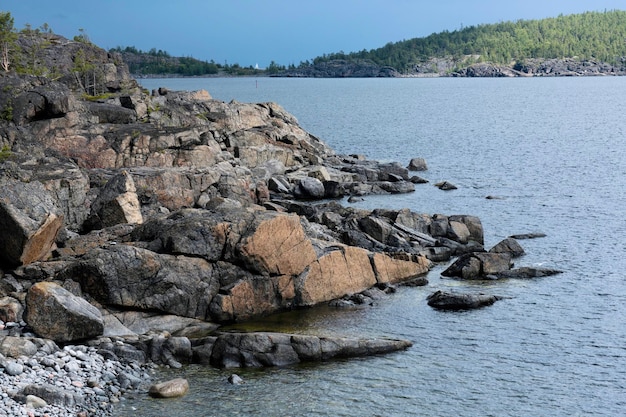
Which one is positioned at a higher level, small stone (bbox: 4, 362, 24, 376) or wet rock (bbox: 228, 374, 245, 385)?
small stone (bbox: 4, 362, 24, 376)

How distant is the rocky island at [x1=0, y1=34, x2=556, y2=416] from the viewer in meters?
33.5

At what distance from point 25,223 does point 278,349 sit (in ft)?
44.4

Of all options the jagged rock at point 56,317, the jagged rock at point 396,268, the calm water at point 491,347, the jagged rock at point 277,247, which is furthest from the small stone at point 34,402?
the jagged rock at point 396,268

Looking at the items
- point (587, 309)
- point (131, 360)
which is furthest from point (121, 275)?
point (587, 309)

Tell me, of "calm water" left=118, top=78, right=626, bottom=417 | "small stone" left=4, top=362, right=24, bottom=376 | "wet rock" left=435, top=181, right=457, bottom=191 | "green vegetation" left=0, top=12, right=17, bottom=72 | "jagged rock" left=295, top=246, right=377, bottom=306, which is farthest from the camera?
"green vegetation" left=0, top=12, right=17, bottom=72

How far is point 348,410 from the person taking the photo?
30562mm

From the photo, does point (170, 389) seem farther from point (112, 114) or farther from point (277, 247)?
point (112, 114)

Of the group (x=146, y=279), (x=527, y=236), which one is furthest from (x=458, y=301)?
(x=527, y=236)

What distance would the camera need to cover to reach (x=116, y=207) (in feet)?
156

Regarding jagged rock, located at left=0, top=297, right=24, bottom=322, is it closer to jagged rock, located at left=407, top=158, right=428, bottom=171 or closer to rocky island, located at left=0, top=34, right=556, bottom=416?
rocky island, located at left=0, top=34, right=556, bottom=416

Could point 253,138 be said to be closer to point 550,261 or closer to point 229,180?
point 229,180

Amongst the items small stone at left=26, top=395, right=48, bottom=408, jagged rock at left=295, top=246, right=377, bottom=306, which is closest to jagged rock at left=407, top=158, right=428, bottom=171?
jagged rock at left=295, top=246, right=377, bottom=306

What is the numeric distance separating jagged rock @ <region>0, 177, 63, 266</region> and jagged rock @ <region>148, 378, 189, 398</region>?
11590 millimetres

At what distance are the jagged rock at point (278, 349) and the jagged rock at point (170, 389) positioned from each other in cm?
317
